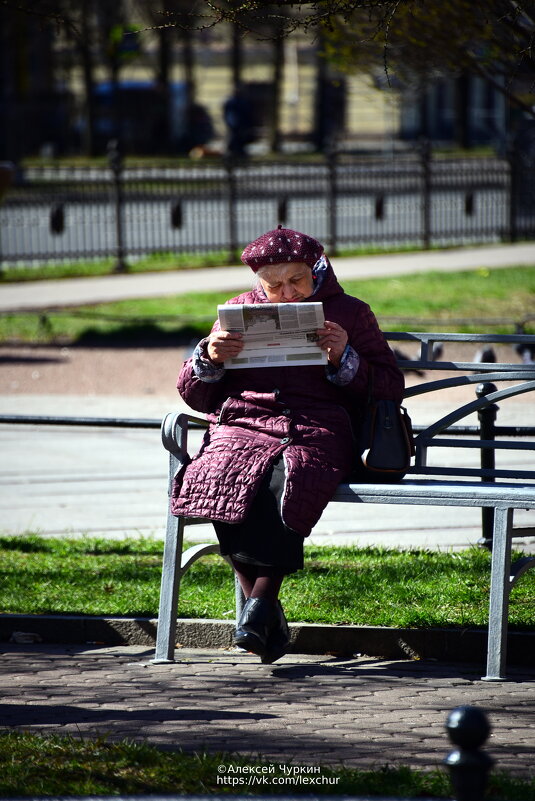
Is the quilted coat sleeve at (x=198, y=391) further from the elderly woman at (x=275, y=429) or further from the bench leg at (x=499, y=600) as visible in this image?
the bench leg at (x=499, y=600)

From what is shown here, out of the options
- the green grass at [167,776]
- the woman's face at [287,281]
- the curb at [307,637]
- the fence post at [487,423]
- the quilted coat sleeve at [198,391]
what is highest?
the woman's face at [287,281]

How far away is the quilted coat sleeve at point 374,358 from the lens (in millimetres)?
4641

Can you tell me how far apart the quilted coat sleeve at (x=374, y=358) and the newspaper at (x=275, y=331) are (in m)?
0.22

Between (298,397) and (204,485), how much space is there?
51cm

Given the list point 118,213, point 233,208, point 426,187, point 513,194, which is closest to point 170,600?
point 118,213

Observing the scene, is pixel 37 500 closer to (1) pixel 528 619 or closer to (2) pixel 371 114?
(1) pixel 528 619

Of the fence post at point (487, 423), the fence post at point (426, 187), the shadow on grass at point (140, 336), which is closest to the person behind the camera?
the fence post at point (487, 423)

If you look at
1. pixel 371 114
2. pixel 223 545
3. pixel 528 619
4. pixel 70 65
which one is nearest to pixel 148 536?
pixel 223 545

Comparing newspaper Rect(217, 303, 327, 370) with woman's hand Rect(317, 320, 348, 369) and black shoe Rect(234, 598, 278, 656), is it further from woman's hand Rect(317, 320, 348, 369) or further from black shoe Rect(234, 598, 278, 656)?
black shoe Rect(234, 598, 278, 656)

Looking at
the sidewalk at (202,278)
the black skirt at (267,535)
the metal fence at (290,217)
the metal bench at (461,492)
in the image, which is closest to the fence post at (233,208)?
the metal fence at (290,217)

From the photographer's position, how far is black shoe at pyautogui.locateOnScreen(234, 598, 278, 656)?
414 centimetres

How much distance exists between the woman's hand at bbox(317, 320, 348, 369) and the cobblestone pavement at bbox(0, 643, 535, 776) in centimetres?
115

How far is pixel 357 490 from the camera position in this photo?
4.46m

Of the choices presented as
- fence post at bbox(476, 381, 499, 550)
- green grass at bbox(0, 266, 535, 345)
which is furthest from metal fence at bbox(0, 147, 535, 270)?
fence post at bbox(476, 381, 499, 550)
